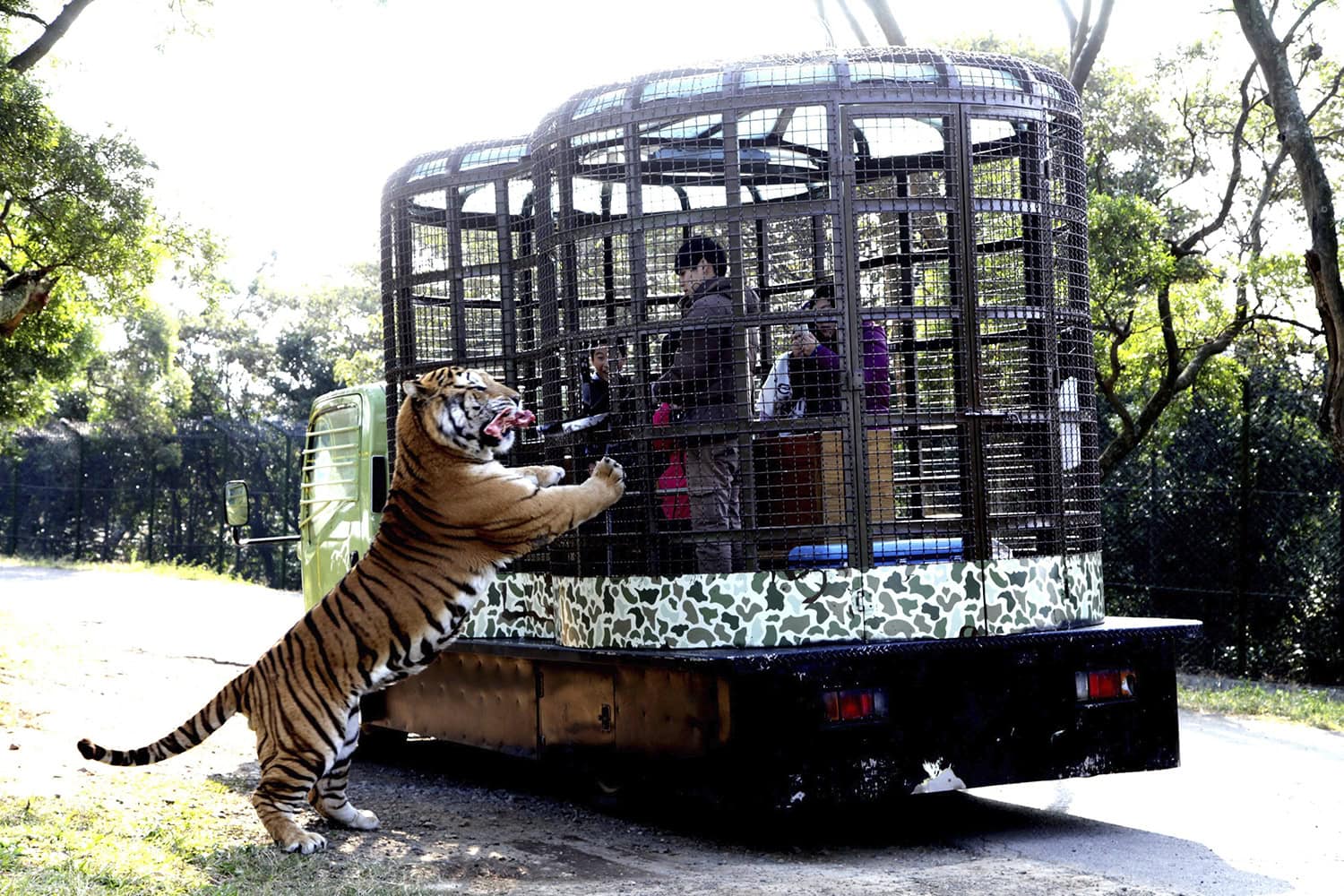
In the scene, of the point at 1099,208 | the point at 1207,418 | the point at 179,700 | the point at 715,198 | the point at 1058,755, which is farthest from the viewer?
the point at 1207,418

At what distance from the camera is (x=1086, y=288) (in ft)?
24.1

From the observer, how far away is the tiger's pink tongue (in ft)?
21.9

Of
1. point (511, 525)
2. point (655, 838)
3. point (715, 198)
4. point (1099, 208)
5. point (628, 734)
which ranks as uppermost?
point (1099, 208)

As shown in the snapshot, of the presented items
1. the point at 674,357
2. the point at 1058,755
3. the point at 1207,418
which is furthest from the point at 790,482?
the point at 1207,418

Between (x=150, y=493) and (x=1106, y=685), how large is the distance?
2307cm

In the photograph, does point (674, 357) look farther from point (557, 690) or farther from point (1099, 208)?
point (1099, 208)

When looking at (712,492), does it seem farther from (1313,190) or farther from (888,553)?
(1313,190)

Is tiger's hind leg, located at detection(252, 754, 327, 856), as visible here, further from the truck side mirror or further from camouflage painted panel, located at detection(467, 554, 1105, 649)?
the truck side mirror

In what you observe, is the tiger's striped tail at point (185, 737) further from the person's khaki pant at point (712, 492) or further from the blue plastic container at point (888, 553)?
the blue plastic container at point (888, 553)

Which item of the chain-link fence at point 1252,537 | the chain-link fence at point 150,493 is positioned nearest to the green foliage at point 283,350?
the chain-link fence at point 150,493

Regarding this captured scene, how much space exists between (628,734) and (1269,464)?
892 centimetres

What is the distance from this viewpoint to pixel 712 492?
6.64m

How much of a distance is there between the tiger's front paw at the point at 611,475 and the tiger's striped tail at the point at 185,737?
6.15 ft

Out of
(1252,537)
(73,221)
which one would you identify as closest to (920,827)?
(1252,537)
